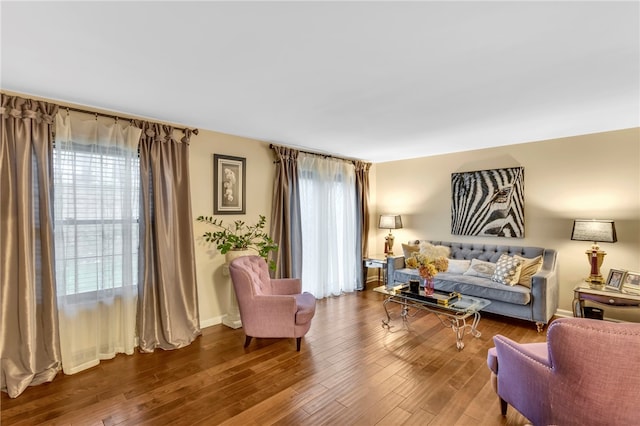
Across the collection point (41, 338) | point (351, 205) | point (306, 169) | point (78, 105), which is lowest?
point (41, 338)

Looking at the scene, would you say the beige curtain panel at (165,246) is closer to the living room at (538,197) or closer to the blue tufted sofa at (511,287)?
the living room at (538,197)

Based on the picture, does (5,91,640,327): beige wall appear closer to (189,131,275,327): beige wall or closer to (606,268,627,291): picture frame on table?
(189,131,275,327): beige wall

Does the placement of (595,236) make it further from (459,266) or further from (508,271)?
(459,266)

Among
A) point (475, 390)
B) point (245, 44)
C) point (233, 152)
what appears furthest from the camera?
point (233, 152)

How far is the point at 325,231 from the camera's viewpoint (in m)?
5.08

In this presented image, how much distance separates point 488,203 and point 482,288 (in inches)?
55.6

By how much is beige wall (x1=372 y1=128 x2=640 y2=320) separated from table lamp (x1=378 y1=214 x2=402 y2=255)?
0.69m

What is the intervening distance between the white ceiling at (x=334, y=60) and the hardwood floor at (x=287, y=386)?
7.87ft

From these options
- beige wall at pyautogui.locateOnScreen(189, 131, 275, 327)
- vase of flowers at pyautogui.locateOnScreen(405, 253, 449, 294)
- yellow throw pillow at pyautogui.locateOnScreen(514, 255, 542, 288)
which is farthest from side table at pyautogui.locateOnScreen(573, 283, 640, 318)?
beige wall at pyautogui.locateOnScreen(189, 131, 275, 327)

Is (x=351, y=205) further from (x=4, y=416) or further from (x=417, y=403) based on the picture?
(x=4, y=416)

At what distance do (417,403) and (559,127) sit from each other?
3.46 m

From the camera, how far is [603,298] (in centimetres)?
323

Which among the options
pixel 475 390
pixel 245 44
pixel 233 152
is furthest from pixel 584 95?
pixel 233 152

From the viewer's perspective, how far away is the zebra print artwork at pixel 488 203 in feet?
14.4
